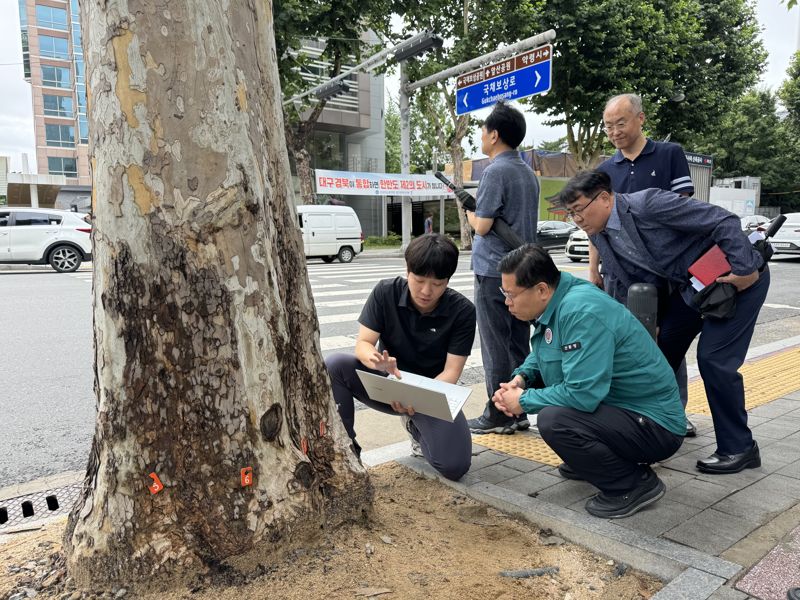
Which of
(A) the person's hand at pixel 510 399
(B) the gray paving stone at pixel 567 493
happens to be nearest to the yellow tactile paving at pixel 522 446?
(B) the gray paving stone at pixel 567 493

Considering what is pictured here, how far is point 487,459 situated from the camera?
3197mm

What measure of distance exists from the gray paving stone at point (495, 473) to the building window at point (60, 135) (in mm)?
52441

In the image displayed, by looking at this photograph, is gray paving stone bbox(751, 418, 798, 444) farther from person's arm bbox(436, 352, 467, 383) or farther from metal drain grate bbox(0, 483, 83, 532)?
metal drain grate bbox(0, 483, 83, 532)

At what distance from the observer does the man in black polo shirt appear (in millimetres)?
2809

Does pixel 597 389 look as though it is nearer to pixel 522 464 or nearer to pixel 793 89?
pixel 522 464

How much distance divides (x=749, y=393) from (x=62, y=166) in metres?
52.3

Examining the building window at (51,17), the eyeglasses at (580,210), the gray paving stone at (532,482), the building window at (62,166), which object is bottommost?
the gray paving stone at (532,482)

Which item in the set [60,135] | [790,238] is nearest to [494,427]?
[790,238]

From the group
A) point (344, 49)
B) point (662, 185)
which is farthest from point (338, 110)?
point (662, 185)

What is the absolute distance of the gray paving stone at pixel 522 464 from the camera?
3.04 m

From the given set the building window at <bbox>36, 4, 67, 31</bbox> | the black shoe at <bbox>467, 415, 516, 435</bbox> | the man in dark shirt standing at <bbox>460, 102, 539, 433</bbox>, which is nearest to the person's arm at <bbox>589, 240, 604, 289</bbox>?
the man in dark shirt standing at <bbox>460, 102, 539, 433</bbox>

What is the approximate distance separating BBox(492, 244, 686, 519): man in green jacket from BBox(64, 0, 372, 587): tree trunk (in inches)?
40.9

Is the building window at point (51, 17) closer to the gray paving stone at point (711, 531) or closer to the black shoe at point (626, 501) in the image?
the black shoe at point (626, 501)

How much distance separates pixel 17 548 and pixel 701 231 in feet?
10.7
